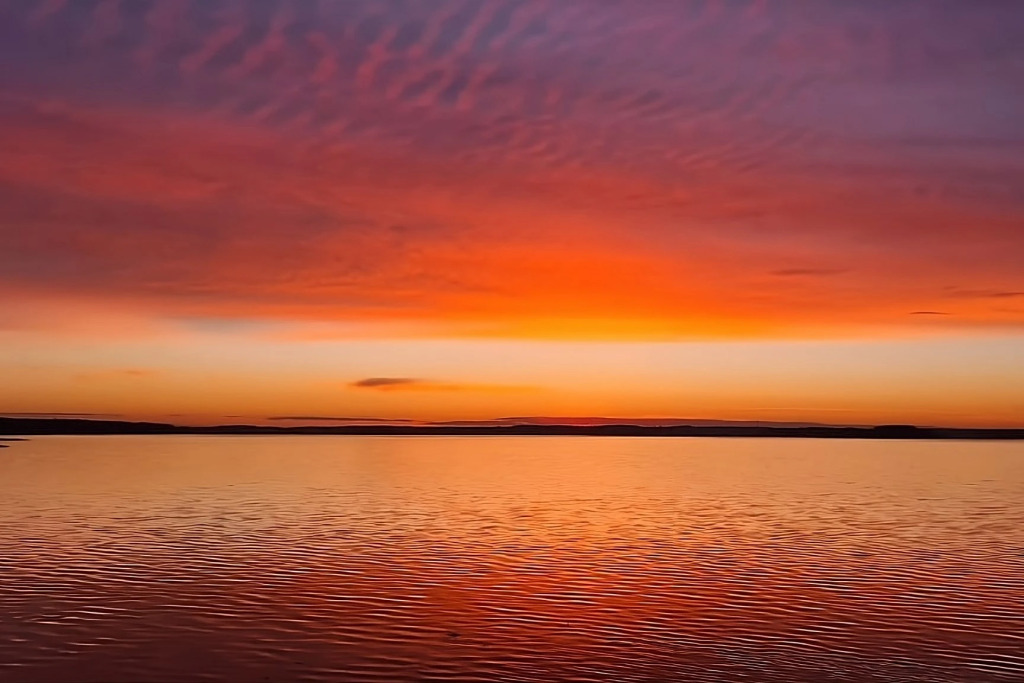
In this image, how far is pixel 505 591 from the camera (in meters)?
32.4

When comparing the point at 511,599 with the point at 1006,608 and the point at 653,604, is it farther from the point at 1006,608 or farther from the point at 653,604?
the point at 1006,608

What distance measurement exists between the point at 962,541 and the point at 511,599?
81.3 ft

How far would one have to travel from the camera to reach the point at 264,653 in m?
24.2

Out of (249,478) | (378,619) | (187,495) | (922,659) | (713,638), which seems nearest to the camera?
(922,659)

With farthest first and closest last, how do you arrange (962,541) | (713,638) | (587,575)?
(962,541)
(587,575)
(713,638)

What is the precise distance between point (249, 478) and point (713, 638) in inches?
2951

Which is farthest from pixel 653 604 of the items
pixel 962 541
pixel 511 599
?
pixel 962 541

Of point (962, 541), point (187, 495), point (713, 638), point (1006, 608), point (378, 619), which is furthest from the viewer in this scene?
point (187, 495)

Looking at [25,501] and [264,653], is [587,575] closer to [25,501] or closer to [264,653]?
[264,653]

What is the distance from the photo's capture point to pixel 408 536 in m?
47.3

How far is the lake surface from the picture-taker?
23188 millimetres

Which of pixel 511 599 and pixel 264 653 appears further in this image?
pixel 511 599

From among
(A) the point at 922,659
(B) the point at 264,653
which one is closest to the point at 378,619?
(B) the point at 264,653

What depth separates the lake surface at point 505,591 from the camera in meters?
23.2
